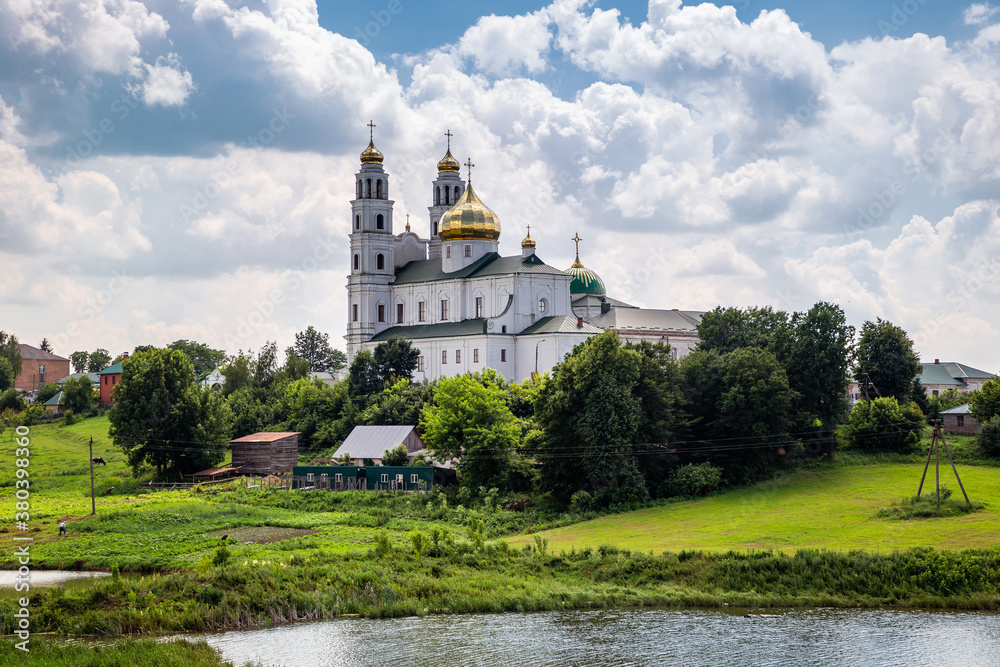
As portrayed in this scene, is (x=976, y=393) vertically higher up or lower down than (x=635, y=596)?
higher up

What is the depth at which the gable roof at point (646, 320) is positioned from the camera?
75188 millimetres

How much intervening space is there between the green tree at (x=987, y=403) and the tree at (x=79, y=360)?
10192 centimetres

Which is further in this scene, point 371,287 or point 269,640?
point 371,287

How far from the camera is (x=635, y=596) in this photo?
30.3 metres

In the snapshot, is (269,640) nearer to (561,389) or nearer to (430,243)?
(561,389)

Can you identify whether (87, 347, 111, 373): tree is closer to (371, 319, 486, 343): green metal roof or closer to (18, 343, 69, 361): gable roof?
(18, 343, 69, 361): gable roof

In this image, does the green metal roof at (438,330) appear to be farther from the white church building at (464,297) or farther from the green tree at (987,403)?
the green tree at (987,403)

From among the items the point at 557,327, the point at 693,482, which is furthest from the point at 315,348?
the point at 693,482

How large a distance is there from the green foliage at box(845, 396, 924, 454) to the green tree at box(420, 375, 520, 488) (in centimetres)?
1637

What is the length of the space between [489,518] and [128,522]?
44.3ft

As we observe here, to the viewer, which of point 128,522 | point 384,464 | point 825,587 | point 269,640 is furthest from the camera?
point 384,464

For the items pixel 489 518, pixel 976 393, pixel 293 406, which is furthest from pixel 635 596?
pixel 293 406

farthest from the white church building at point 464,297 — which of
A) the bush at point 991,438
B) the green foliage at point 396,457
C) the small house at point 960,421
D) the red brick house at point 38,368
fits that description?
the red brick house at point 38,368

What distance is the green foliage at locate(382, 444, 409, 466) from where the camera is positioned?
5269 cm
